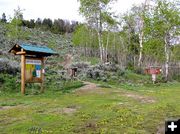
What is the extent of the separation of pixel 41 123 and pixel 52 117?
2.92 feet

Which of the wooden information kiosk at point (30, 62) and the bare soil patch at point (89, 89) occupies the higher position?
the wooden information kiosk at point (30, 62)

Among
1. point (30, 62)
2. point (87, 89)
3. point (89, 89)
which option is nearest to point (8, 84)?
point (30, 62)

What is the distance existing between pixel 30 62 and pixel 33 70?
1.51 ft

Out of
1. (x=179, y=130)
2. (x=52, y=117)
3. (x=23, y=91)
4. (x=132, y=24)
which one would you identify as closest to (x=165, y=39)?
(x=132, y=24)

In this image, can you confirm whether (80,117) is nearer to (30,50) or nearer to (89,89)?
(30,50)

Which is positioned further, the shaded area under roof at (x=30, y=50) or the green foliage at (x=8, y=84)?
the green foliage at (x=8, y=84)

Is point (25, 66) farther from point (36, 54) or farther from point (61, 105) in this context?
point (61, 105)

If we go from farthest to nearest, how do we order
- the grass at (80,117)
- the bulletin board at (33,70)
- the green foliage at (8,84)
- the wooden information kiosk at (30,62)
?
the green foliage at (8,84)
the bulletin board at (33,70)
the wooden information kiosk at (30,62)
the grass at (80,117)

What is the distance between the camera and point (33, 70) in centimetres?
1756

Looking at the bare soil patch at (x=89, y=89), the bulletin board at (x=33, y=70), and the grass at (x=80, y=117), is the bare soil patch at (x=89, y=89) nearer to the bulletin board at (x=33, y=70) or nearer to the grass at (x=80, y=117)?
the bulletin board at (x=33, y=70)

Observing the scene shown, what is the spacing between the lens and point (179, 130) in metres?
3.74

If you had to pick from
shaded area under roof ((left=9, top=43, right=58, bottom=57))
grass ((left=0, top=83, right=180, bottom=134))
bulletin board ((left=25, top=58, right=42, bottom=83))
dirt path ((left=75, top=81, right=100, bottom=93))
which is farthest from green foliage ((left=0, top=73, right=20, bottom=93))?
grass ((left=0, top=83, right=180, bottom=134))

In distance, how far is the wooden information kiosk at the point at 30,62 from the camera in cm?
1681

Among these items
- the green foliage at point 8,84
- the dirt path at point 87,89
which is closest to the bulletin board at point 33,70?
the green foliage at point 8,84
